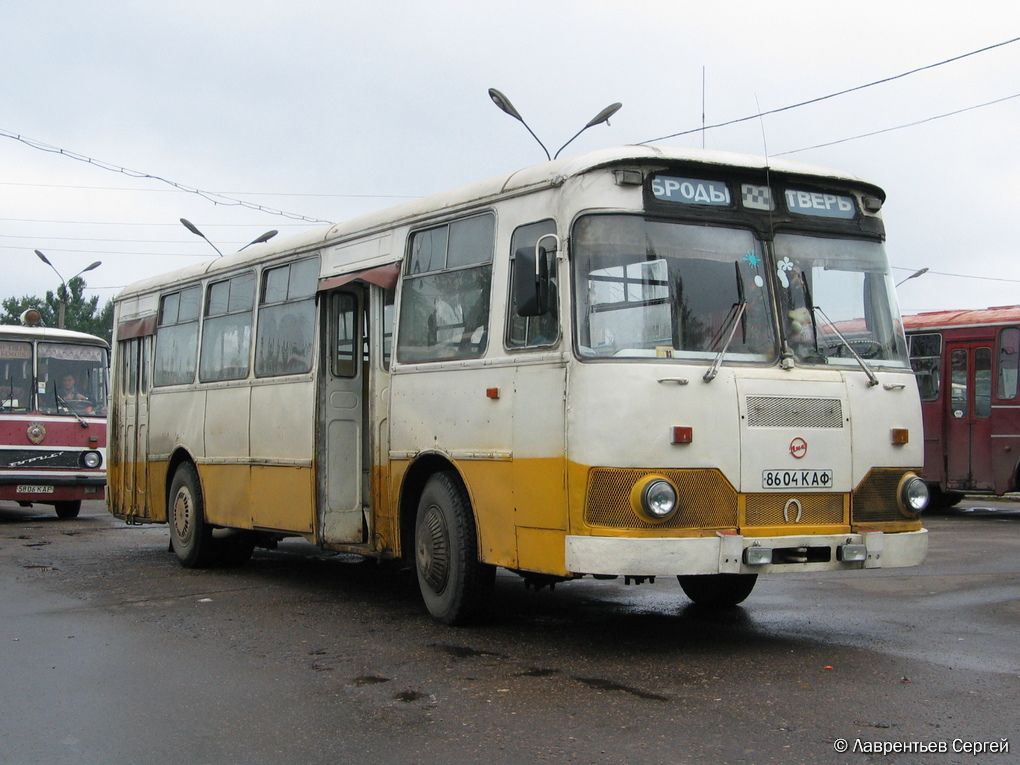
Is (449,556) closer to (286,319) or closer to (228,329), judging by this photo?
(286,319)

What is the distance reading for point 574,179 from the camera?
8031 mm

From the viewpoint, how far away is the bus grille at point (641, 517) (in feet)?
24.9

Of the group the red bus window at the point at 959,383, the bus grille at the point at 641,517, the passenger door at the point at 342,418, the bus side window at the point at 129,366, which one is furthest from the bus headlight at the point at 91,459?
the bus grille at the point at 641,517

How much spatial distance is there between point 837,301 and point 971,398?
12927 mm

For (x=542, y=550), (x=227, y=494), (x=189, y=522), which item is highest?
(x=227, y=494)

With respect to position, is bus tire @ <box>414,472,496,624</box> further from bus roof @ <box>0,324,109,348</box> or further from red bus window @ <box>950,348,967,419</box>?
red bus window @ <box>950,348,967,419</box>

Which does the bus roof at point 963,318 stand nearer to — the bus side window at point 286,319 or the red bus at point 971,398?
the red bus at point 971,398

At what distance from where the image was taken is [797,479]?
8.00m

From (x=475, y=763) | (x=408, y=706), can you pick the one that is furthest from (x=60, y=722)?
(x=475, y=763)

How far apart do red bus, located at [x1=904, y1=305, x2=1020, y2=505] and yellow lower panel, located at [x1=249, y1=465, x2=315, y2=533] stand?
12.4 metres

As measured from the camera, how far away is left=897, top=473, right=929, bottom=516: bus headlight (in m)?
8.42

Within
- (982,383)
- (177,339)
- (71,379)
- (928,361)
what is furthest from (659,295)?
(71,379)

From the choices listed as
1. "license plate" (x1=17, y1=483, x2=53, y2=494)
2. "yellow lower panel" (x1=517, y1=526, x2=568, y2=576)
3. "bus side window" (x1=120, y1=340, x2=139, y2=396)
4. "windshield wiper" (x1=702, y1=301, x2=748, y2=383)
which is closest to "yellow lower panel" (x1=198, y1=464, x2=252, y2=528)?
"bus side window" (x1=120, y1=340, x2=139, y2=396)

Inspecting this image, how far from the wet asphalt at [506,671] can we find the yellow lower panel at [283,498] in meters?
0.62
